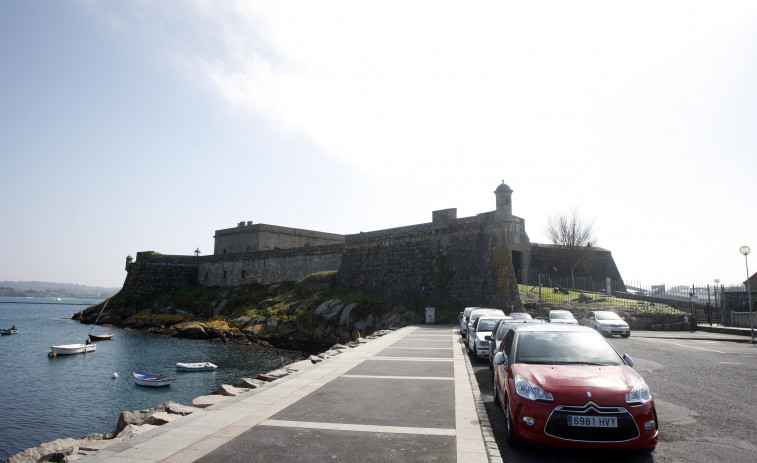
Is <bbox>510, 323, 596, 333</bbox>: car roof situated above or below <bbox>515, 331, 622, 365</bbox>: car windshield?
above

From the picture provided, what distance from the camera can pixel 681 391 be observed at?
8.91 m

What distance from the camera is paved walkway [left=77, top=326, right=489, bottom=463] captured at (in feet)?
16.5

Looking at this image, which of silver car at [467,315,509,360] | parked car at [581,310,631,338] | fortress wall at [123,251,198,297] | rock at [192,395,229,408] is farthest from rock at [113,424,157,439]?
fortress wall at [123,251,198,297]

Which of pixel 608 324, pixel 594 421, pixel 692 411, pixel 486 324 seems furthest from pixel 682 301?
pixel 594 421

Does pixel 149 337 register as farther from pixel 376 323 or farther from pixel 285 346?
pixel 376 323

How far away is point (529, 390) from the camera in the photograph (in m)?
5.55

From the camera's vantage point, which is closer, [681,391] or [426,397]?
[426,397]

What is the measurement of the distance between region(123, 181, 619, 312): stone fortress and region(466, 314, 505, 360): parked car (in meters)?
11.6

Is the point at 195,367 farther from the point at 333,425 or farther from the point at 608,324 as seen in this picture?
the point at 608,324

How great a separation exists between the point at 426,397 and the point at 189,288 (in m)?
48.6

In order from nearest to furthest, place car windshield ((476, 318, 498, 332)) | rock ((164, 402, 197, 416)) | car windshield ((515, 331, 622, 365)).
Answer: car windshield ((515, 331, 622, 365)), rock ((164, 402, 197, 416)), car windshield ((476, 318, 498, 332))

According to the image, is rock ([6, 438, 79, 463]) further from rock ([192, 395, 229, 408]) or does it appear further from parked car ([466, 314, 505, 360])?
parked car ([466, 314, 505, 360])

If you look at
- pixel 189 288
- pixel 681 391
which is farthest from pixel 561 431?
pixel 189 288

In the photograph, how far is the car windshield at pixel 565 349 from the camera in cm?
630
